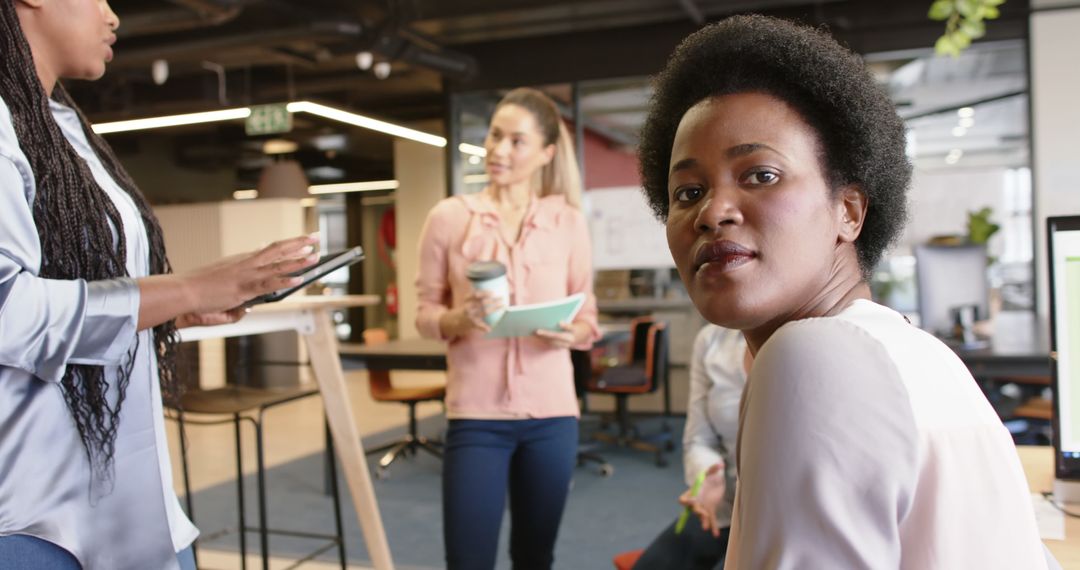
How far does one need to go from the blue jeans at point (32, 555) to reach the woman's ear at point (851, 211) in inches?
41.9

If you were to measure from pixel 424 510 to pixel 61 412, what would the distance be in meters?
3.72

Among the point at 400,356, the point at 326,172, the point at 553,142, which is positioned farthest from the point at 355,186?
the point at 553,142

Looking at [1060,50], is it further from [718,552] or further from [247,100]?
[247,100]

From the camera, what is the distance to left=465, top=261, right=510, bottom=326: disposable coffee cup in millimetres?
2164

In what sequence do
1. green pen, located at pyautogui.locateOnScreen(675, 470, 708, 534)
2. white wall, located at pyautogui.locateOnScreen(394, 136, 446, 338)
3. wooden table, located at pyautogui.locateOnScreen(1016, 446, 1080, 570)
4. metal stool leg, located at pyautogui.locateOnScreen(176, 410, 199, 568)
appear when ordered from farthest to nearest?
white wall, located at pyautogui.locateOnScreen(394, 136, 446, 338), green pen, located at pyautogui.locateOnScreen(675, 470, 708, 534), metal stool leg, located at pyautogui.locateOnScreen(176, 410, 199, 568), wooden table, located at pyautogui.locateOnScreen(1016, 446, 1080, 570)

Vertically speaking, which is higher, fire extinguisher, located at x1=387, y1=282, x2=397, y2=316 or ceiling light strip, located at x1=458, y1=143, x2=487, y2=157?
ceiling light strip, located at x1=458, y1=143, x2=487, y2=157

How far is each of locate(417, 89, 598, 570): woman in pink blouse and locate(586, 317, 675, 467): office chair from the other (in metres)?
3.40

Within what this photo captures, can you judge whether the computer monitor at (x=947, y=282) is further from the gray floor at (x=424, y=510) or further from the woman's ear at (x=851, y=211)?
the woman's ear at (x=851, y=211)

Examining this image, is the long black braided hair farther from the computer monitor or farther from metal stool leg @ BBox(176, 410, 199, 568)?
the computer monitor

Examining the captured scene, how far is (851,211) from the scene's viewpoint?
33.2 inches

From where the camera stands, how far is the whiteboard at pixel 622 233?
7402mm

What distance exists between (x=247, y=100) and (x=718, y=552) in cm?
740

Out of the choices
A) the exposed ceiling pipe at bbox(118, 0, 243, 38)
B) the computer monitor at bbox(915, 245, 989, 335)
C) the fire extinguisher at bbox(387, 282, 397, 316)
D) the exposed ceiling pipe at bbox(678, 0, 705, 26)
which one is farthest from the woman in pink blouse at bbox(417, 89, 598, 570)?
the fire extinguisher at bbox(387, 282, 397, 316)

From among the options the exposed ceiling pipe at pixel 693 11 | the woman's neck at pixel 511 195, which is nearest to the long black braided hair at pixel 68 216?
the woman's neck at pixel 511 195
